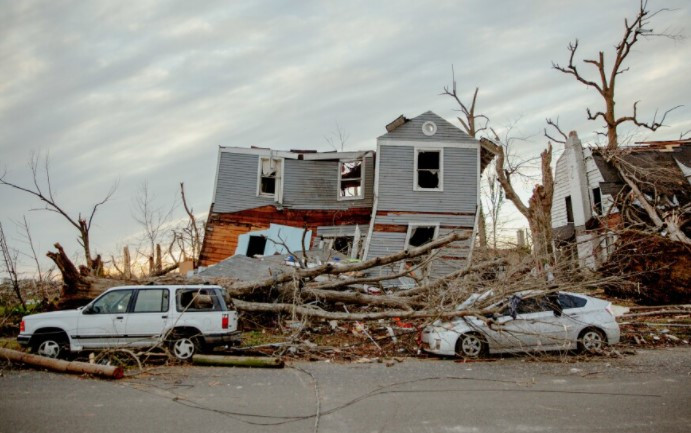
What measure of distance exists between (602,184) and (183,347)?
2144 cm

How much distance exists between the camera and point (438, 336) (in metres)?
10.0

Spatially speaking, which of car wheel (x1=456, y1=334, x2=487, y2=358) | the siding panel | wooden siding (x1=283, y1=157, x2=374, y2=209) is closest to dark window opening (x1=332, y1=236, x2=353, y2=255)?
wooden siding (x1=283, y1=157, x2=374, y2=209)

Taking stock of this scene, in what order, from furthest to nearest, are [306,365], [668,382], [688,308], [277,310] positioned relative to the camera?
[688,308] → [277,310] → [306,365] → [668,382]

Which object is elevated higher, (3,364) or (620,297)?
(620,297)

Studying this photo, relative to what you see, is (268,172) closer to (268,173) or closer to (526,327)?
(268,173)

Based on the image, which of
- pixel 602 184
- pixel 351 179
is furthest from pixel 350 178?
pixel 602 184

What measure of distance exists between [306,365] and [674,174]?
2185 cm

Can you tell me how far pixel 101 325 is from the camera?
939 centimetres

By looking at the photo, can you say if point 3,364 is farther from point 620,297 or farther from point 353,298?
point 620,297

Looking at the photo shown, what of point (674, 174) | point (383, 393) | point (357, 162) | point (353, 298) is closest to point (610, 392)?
point (383, 393)

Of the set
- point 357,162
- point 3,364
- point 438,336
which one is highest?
point 357,162

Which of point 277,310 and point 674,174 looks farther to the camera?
point 674,174

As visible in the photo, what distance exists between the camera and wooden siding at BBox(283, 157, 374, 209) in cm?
2197

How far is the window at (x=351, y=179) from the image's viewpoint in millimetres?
22109
